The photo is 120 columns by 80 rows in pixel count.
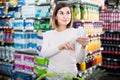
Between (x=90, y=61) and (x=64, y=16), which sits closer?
(x=64, y=16)

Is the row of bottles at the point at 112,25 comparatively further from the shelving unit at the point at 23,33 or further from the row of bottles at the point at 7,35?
the row of bottles at the point at 7,35

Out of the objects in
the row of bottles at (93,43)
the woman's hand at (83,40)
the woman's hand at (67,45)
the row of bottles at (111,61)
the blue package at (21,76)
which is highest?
the woman's hand at (83,40)

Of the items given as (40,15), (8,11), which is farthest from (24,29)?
(8,11)

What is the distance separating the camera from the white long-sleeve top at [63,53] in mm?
2400

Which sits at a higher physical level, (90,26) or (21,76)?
(90,26)

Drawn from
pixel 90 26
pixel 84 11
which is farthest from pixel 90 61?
pixel 84 11

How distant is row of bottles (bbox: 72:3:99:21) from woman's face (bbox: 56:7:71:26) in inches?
91.0

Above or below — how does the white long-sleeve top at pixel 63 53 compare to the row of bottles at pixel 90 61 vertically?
above

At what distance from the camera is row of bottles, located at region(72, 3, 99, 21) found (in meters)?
4.74

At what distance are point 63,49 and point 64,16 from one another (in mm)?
345

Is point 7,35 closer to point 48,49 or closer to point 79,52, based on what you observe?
point 48,49

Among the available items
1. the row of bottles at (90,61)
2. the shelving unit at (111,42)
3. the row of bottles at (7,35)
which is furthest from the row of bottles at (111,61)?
the row of bottles at (7,35)

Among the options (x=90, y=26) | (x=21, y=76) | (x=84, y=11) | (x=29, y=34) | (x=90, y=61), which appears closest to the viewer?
(x=84, y=11)

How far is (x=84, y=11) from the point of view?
195 inches
